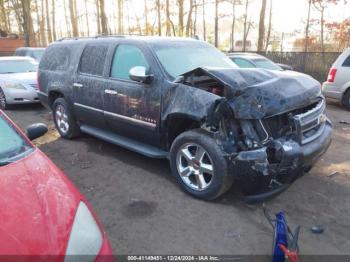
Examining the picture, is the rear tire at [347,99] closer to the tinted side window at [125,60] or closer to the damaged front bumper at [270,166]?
the damaged front bumper at [270,166]

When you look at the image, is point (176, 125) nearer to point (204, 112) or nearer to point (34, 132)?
point (204, 112)

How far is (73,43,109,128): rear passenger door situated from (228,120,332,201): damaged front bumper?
2652 mm

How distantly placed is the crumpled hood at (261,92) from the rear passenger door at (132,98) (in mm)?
881

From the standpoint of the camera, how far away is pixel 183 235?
11.4 feet

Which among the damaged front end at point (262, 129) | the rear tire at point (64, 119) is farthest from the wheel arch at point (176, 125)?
the rear tire at point (64, 119)

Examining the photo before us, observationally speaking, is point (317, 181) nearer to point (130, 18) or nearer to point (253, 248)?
point (253, 248)

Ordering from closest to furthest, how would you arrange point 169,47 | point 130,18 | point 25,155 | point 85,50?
1. point 25,155
2. point 169,47
3. point 85,50
4. point 130,18

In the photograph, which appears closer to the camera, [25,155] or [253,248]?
[25,155]

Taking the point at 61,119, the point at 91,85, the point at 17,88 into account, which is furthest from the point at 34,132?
the point at 17,88

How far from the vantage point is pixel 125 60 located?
17.0ft

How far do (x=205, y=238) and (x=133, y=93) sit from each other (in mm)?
2264

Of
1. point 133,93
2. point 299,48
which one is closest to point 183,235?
point 133,93

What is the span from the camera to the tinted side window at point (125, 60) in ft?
16.2

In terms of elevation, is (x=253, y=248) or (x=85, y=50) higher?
(x=85, y=50)
